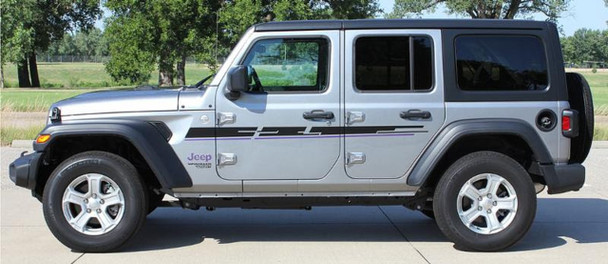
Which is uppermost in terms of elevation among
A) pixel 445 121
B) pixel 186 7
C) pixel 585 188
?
pixel 186 7

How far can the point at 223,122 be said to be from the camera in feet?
18.1

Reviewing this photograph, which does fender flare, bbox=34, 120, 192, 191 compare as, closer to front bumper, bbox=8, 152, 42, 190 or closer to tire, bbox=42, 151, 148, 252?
front bumper, bbox=8, 152, 42, 190

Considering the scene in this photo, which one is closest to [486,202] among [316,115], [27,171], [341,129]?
[341,129]

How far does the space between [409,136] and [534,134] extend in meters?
1.04

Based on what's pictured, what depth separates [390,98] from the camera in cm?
558

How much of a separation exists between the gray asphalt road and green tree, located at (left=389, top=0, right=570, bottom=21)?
32888 millimetres

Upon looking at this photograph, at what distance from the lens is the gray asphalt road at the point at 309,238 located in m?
5.56

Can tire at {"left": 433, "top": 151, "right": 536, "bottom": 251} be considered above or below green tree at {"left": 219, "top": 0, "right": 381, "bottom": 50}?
below

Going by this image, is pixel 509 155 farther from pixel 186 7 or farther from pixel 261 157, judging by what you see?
pixel 186 7

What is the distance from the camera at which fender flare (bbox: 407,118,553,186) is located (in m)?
5.50

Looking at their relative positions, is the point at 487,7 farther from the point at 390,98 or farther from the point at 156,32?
the point at 390,98

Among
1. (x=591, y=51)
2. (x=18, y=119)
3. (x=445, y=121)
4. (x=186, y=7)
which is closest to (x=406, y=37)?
(x=445, y=121)

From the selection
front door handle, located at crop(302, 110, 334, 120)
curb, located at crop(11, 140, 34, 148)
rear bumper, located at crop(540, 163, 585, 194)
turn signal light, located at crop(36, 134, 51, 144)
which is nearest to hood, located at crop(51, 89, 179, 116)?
turn signal light, located at crop(36, 134, 51, 144)

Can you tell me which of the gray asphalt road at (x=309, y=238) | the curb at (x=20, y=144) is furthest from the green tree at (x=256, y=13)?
the gray asphalt road at (x=309, y=238)
